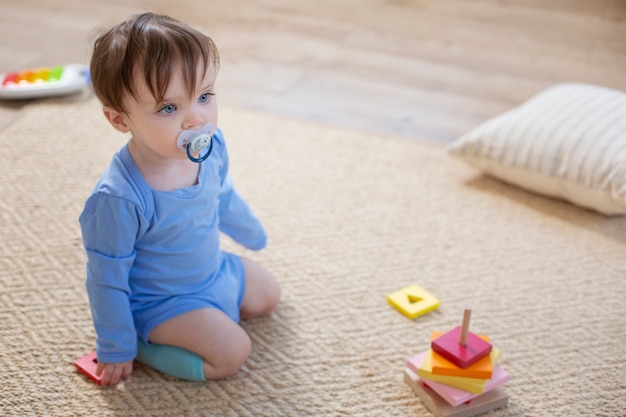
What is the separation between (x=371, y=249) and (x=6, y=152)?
0.78m

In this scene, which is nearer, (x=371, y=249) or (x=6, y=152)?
(x=371, y=249)

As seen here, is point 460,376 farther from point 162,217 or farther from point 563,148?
point 563,148

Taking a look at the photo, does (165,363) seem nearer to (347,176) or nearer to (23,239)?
(23,239)

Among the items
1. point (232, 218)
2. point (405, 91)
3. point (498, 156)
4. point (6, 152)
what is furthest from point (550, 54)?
point (6, 152)

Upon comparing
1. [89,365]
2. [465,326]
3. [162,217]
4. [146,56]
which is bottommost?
[89,365]

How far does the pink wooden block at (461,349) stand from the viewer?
1.04 metres

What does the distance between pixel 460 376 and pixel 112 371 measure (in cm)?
47

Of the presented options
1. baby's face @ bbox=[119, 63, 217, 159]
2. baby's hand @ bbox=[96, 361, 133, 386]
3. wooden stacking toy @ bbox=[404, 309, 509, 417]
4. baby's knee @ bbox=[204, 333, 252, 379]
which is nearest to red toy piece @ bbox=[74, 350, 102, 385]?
baby's hand @ bbox=[96, 361, 133, 386]

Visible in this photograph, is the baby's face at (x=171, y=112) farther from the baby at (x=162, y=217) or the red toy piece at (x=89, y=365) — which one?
the red toy piece at (x=89, y=365)

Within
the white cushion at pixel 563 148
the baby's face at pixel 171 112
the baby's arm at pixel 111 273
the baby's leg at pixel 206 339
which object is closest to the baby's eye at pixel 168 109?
the baby's face at pixel 171 112

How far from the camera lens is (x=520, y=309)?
127cm

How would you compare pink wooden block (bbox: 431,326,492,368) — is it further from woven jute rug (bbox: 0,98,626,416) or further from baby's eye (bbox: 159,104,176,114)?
baby's eye (bbox: 159,104,176,114)

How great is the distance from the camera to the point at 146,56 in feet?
3.12

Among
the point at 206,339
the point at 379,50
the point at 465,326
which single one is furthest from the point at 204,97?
the point at 379,50
